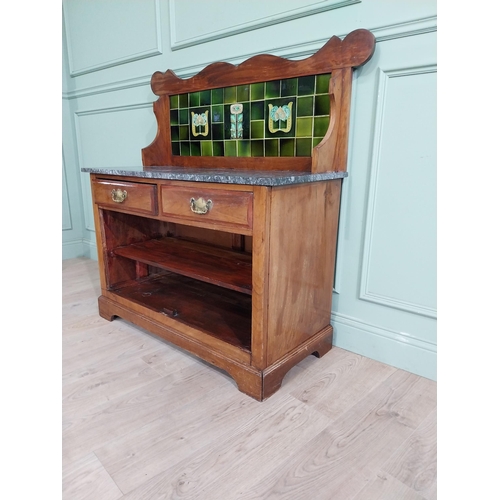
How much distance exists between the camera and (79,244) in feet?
9.08

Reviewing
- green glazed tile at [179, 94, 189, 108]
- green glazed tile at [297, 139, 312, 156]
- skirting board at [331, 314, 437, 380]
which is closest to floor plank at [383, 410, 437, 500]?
skirting board at [331, 314, 437, 380]

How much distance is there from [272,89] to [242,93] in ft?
0.48

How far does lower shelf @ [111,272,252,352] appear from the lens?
1315 mm

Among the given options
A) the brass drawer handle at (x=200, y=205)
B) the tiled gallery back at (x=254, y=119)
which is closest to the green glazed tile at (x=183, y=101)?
the tiled gallery back at (x=254, y=119)

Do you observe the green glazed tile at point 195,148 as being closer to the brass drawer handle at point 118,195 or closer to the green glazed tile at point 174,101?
the green glazed tile at point 174,101

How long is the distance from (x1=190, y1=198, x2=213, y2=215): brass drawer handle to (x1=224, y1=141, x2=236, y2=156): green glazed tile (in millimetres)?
477

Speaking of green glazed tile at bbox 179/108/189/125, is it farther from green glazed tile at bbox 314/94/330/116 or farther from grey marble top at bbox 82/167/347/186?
green glazed tile at bbox 314/94/330/116

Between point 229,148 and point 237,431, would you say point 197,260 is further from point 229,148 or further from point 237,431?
point 237,431

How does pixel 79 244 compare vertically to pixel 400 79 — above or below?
below

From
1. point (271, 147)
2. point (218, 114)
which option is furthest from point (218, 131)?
point (271, 147)

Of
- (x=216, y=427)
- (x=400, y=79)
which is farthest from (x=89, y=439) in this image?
(x=400, y=79)

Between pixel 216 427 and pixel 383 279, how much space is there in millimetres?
743
